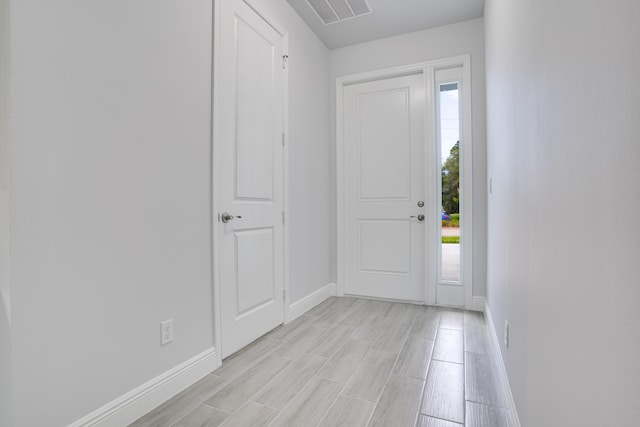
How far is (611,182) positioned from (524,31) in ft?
3.17

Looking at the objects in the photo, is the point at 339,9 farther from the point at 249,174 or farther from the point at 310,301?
the point at 310,301

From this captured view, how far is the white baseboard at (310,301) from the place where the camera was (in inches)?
114

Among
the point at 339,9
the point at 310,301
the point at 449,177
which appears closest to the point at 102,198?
the point at 310,301

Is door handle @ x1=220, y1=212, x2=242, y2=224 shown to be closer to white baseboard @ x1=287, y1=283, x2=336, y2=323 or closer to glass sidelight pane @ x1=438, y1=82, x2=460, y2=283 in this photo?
white baseboard @ x1=287, y1=283, x2=336, y2=323

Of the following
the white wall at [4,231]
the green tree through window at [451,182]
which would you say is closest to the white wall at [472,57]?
the green tree through window at [451,182]

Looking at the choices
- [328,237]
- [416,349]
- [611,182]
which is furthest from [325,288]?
[611,182]

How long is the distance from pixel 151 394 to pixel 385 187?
8.65 feet

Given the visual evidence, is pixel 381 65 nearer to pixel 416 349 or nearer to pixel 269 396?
pixel 416 349

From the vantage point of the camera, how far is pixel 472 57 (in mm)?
3109

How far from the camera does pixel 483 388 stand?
5.71 feet

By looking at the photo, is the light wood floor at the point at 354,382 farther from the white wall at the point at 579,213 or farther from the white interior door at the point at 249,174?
the white wall at the point at 579,213

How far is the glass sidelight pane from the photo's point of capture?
10.5 feet

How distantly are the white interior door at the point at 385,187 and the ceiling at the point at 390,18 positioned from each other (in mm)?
458

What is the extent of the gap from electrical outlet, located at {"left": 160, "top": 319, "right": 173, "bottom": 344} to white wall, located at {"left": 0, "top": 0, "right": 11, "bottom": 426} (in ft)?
1.99
